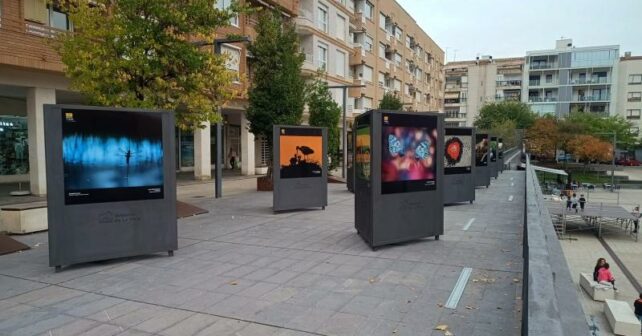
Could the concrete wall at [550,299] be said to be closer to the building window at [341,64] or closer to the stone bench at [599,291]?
the stone bench at [599,291]

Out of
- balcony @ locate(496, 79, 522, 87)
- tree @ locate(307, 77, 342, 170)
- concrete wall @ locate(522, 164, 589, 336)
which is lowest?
concrete wall @ locate(522, 164, 589, 336)

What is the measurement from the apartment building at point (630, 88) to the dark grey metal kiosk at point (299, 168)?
82.5 m

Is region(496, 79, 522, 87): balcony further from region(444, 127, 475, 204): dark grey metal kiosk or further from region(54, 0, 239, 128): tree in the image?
region(54, 0, 239, 128): tree

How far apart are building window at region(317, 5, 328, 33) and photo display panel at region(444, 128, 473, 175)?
821 inches

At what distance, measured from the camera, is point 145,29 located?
9781mm

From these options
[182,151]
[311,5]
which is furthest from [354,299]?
[311,5]

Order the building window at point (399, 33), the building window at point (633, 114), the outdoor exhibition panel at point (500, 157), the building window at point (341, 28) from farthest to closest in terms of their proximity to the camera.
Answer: the building window at point (633, 114), the building window at point (399, 33), the building window at point (341, 28), the outdoor exhibition panel at point (500, 157)

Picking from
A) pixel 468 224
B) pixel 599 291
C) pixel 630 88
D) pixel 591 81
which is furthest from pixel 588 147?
pixel 468 224

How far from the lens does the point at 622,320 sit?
10.3 metres

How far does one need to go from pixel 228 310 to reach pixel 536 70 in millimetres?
88892

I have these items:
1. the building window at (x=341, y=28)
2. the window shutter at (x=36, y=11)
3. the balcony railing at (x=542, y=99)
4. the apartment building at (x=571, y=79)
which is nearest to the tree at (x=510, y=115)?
the balcony railing at (x=542, y=99)

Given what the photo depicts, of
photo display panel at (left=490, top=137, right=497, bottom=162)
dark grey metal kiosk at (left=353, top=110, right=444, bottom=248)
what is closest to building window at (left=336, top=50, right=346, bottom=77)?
photo display panel at (left=490, top=137, right=497, bottom=162)

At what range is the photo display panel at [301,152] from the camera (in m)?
11.5

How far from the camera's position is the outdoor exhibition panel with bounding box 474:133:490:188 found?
54.9ft
